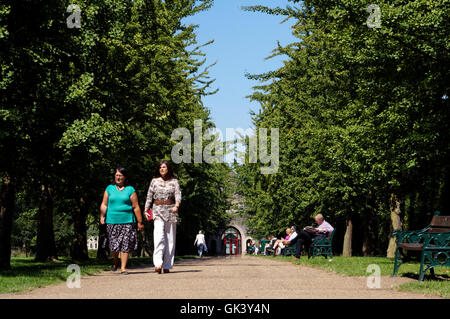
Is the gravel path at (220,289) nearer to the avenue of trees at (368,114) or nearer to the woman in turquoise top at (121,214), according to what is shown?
the woman in turquoise top at (121,214)

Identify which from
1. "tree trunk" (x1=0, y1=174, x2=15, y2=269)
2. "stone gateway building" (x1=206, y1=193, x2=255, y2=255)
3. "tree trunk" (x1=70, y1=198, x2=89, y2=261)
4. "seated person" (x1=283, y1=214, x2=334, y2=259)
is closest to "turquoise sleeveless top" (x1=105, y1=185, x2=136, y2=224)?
"tree trunk" (x1=0, y1=174, x2=15, y2=269)

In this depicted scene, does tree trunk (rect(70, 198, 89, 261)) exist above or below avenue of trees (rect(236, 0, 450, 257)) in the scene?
below

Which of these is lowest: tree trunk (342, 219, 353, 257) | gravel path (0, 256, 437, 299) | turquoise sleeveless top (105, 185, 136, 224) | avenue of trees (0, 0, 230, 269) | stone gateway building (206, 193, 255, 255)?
stone gateway building (206, 193, 255, 255)

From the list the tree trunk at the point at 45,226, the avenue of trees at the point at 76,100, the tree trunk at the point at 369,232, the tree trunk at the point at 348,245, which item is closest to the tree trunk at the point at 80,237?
the avenue of trees at the point at 76,100

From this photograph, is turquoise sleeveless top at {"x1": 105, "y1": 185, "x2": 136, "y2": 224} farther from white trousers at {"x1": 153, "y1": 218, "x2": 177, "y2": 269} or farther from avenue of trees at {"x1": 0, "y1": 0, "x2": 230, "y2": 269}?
avenue of trees at {"x1": 0, "y1": 0, "x2": 230, "y2": 269}

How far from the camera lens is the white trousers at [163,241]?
11492 millimetres

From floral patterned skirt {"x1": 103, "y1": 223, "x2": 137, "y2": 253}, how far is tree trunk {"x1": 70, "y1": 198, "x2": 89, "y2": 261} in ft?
38.1

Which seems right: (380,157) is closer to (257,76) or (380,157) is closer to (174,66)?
(257,76)

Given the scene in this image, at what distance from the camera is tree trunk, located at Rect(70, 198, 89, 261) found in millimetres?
22750

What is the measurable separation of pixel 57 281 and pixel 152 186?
2673 mm

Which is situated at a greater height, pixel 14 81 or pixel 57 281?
pixel 14 81

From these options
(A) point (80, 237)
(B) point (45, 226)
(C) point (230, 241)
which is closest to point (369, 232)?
(A) point (80, 237)
